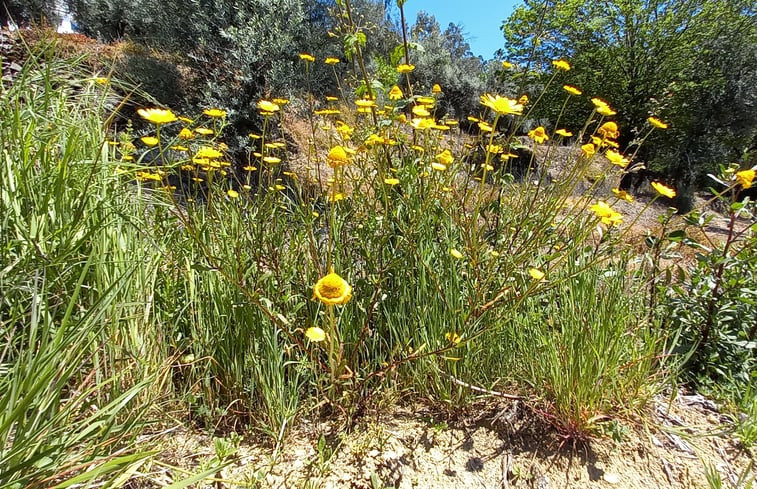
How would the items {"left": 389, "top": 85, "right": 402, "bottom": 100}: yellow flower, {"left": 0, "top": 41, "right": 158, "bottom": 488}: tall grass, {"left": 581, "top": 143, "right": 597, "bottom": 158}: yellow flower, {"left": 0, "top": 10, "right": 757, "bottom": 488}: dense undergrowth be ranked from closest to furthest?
{"left": 0, "top": 41, "right": 158, "bottom": 488}: tall grass < {"left": 0, "top": 10, "right": 757, "bottom": 488}: dense undergrowth < {"left": 581, "top": 143, "right": 597, "bottom": 158}: yellow flower < {"left": 389, "top": 85, "right": 402, "bottom": 100}: yellow flower

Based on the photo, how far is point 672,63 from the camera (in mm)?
11766

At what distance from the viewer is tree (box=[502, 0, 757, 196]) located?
426 inches

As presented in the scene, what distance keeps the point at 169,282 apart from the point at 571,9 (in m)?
15.7

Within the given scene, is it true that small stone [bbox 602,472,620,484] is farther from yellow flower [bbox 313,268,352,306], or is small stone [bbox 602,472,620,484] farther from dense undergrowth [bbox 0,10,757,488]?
yellow flower [bbox 313,268,352,306]

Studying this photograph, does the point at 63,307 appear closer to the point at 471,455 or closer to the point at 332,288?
the point at 332,288

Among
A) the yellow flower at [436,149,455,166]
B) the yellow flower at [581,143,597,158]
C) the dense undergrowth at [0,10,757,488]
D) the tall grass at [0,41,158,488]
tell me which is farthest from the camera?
the yellow flower at [436,149,455,166]

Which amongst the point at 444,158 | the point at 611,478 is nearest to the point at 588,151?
the point at 444,158

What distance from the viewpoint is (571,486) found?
1056mm

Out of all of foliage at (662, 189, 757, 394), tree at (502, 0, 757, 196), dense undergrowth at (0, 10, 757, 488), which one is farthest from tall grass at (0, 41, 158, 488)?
tree at (502, 0, 757, 196)

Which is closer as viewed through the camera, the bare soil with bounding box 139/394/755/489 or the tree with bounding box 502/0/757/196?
the bare soil with bounding box 139/394/755/489

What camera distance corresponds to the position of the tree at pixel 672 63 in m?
10.8

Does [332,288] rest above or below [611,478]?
above

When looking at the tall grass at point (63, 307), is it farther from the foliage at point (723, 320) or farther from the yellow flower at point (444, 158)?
the foliage at point (723, 320)

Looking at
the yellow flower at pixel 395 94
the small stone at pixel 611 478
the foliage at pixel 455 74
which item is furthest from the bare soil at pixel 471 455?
the foliage at pixel 455 74
